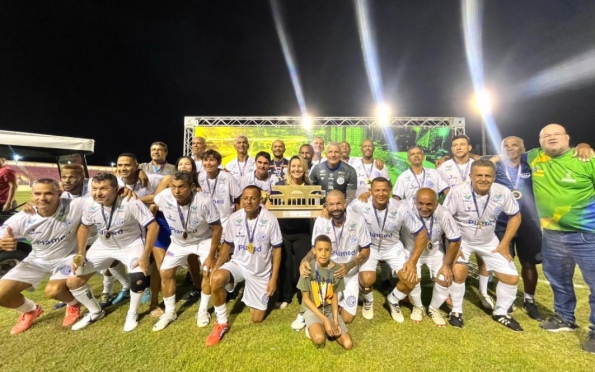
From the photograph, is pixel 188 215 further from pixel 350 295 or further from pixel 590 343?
pixel 590 343

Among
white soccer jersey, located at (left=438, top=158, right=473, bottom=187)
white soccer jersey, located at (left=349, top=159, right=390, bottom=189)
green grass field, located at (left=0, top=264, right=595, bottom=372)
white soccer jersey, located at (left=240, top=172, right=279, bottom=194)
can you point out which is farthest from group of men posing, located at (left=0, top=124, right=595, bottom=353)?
white soccer jersey, located at (left=349, top=159, right=390, bottom=189)

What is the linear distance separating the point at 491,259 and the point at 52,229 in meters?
6.61

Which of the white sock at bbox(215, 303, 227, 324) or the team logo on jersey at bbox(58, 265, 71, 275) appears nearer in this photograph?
the white sock at bbox(215, 303, 227, 324)

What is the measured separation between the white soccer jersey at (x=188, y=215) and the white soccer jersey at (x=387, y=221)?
2.26 m

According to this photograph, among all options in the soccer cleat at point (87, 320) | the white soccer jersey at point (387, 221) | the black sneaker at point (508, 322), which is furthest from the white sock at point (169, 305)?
the black sneaker at point (508, 322)

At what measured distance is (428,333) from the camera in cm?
354

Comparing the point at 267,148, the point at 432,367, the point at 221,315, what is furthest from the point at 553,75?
the point at 221,315

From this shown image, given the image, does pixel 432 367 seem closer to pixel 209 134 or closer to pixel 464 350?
pixel 464 350

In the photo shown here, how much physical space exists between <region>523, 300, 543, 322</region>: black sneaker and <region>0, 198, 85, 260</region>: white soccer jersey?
708cm

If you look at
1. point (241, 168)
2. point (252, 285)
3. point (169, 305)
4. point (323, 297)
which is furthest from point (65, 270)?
point (323, 297)

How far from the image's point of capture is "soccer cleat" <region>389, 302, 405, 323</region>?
386cm

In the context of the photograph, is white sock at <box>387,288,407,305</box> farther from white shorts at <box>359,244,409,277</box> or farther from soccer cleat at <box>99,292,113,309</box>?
soccer cleat at <box>99,292,113,309</box>

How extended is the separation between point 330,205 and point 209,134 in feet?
36.4

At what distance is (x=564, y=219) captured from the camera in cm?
342
